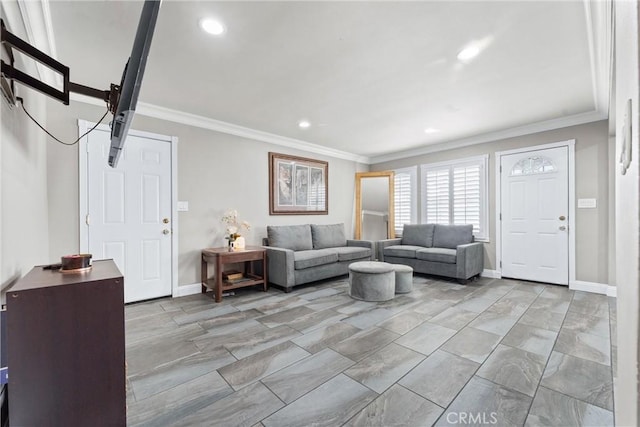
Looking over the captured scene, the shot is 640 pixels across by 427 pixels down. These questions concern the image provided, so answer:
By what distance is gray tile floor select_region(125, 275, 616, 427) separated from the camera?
150cm

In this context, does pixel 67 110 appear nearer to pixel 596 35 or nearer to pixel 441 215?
pixel 596 35

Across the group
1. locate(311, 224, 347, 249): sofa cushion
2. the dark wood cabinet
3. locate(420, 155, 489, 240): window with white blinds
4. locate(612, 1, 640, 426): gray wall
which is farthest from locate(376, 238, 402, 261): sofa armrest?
locate(612, 1, 640, 426): gray wall

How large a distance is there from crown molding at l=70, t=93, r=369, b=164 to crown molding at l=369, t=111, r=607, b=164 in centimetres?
149

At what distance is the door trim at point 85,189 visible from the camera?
297cm

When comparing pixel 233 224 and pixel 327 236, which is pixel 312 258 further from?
pixel 233 224

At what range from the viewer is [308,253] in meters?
4.23

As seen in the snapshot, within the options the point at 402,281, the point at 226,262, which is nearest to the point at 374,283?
the point at 402,281

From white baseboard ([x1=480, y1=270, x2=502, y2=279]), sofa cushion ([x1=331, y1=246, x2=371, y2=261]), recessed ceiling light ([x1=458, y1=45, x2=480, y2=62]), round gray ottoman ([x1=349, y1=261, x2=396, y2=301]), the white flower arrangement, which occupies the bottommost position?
white baseboard ([x1=480, y1=270, x2=502, y2=279])

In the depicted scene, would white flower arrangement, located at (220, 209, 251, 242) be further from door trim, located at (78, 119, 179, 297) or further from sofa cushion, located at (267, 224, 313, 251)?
door trim, located at (78, 119, 179, 297)

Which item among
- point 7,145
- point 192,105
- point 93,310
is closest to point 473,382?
point 93,310

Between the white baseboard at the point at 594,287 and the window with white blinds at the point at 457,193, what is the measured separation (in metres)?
1.27

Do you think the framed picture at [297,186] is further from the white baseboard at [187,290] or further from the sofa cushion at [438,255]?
the sofa cushion at [438,255]

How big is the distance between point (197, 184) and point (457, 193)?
4.34m

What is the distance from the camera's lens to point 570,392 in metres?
1.66
